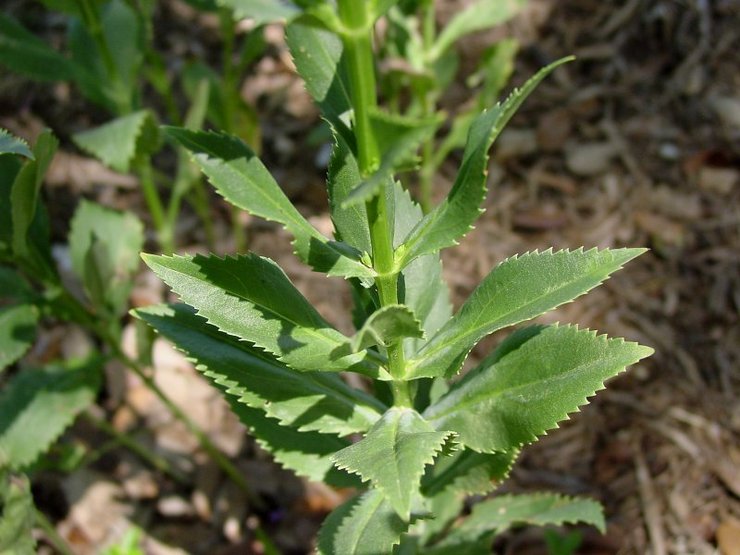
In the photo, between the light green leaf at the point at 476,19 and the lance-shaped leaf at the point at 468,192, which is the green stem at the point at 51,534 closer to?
the lance-shaped leaf at the point at 468,192

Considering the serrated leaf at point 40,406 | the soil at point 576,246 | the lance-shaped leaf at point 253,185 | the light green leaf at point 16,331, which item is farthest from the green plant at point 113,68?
the lance-shaped leaf at point 253,185

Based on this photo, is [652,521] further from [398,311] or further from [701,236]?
[398,311]

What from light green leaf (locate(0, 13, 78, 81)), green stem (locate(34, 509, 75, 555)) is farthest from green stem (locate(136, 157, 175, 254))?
green stem (locate(34, 509, 75, 555))

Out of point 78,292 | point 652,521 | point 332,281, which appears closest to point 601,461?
point 652,521

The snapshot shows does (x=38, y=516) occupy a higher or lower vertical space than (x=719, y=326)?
lower

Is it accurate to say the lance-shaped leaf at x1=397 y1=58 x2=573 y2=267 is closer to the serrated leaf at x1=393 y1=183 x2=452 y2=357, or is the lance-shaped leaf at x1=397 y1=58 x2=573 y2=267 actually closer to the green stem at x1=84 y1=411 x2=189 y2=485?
the serrated leaf at x1=393 y1=183 x2=452 y2=357
